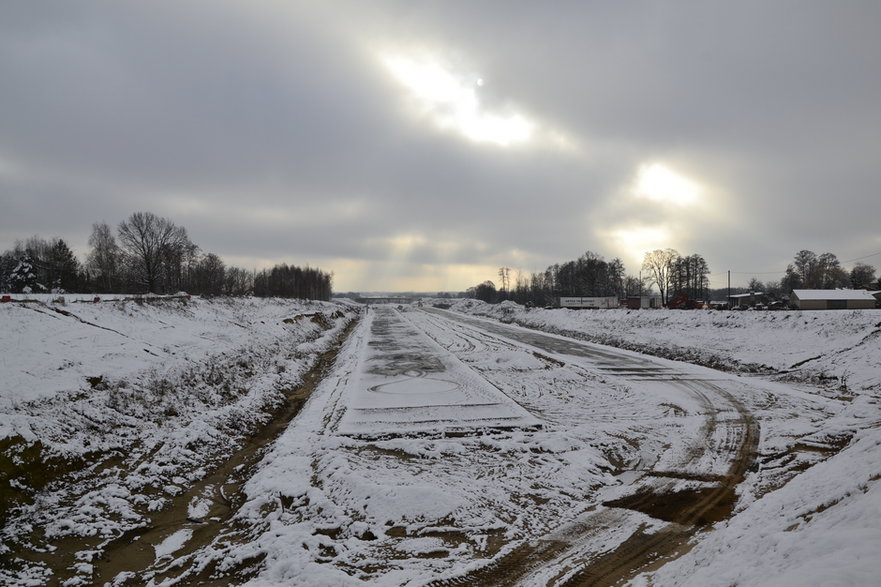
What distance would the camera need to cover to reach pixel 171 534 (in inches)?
258

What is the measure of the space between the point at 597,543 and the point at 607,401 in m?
8.77

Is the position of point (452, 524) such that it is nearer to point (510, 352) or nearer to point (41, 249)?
point (510, 352)

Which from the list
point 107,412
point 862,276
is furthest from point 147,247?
point 862,276

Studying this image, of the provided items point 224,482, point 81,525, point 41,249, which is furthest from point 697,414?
point 41,249

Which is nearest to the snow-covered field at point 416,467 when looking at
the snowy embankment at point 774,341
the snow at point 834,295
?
the snowy embankment at point 774,341

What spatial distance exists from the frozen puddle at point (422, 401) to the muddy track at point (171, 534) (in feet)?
9.99

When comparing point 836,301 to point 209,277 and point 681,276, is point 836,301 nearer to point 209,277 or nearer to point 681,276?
point 681,276

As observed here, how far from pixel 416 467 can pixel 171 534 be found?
14.3 feet

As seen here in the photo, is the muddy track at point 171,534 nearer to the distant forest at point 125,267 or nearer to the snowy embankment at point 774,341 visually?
the snowy embankment at point 774,341

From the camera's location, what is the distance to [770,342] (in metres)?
23.1

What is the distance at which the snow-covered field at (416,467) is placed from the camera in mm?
5383

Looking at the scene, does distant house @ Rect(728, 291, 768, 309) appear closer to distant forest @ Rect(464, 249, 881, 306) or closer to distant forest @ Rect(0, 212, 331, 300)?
distant forest @ Rect(464, 249, 881, 306)

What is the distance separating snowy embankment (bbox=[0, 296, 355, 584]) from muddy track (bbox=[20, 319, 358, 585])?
0.61 feet

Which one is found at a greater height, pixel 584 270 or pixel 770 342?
pixel 584 270
